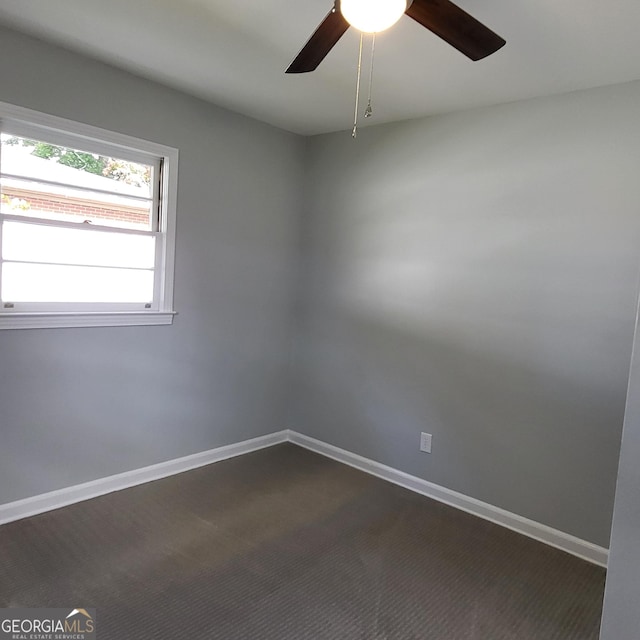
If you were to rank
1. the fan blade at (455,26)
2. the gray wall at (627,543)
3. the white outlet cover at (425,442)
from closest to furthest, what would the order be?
the gray wall at (627,543) → the fan blade at (455,26) → the white outlet cover at (425,442)

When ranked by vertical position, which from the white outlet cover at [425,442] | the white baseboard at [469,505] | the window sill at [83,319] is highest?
the window sill at [83,319]

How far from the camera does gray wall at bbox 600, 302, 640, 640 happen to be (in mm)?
1368

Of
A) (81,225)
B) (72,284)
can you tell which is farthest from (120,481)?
(81,225)

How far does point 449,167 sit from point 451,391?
4.74 feet

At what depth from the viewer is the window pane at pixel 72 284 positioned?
251 cm

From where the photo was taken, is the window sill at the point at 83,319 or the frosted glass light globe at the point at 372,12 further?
the window sill at the point at 83,319

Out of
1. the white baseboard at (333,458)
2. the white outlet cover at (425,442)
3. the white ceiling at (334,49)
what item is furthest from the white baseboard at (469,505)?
the white ceiling at (334,49)

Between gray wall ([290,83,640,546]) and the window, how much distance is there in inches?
50.8

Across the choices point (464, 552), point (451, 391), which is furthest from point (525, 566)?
point (451, 391)

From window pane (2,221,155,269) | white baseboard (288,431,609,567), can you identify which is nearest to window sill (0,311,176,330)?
window pane (2,221,155,269)

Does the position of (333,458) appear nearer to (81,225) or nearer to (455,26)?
(81,225)

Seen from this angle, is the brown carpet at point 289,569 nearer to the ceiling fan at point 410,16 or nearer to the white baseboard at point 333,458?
the white baseboard at point 333,458

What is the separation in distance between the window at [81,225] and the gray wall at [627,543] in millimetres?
2597

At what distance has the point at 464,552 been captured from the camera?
250cm
